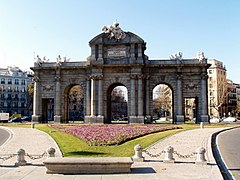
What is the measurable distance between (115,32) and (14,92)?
7279 centimetres

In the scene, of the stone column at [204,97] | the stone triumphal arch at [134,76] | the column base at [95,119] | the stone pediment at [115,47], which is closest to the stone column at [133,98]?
the stone triumphal arch at [134,76]

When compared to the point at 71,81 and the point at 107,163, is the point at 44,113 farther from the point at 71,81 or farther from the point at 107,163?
the point at 107,163

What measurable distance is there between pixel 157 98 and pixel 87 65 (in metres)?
74.3

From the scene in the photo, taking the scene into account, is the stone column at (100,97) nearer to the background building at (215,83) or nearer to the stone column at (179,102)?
the stone column at (179,102)

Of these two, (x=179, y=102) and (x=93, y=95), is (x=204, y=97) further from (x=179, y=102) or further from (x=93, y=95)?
(x=93, y=95)

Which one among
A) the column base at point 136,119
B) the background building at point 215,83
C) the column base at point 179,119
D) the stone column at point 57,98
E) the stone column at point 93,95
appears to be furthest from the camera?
the background building at point 215,83

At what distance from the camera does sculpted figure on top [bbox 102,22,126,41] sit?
52.2 meters

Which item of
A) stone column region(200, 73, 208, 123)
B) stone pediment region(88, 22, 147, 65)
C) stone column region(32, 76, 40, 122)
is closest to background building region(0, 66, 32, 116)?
stone column region(32, 76, 40, 122)

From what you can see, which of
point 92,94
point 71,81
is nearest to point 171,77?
point 92,94

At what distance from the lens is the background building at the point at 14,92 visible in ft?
359

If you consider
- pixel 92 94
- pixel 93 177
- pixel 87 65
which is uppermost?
pixel 87 65

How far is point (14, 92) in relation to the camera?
112000 mm

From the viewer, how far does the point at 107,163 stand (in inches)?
522

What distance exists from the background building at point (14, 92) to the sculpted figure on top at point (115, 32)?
2509 inches
